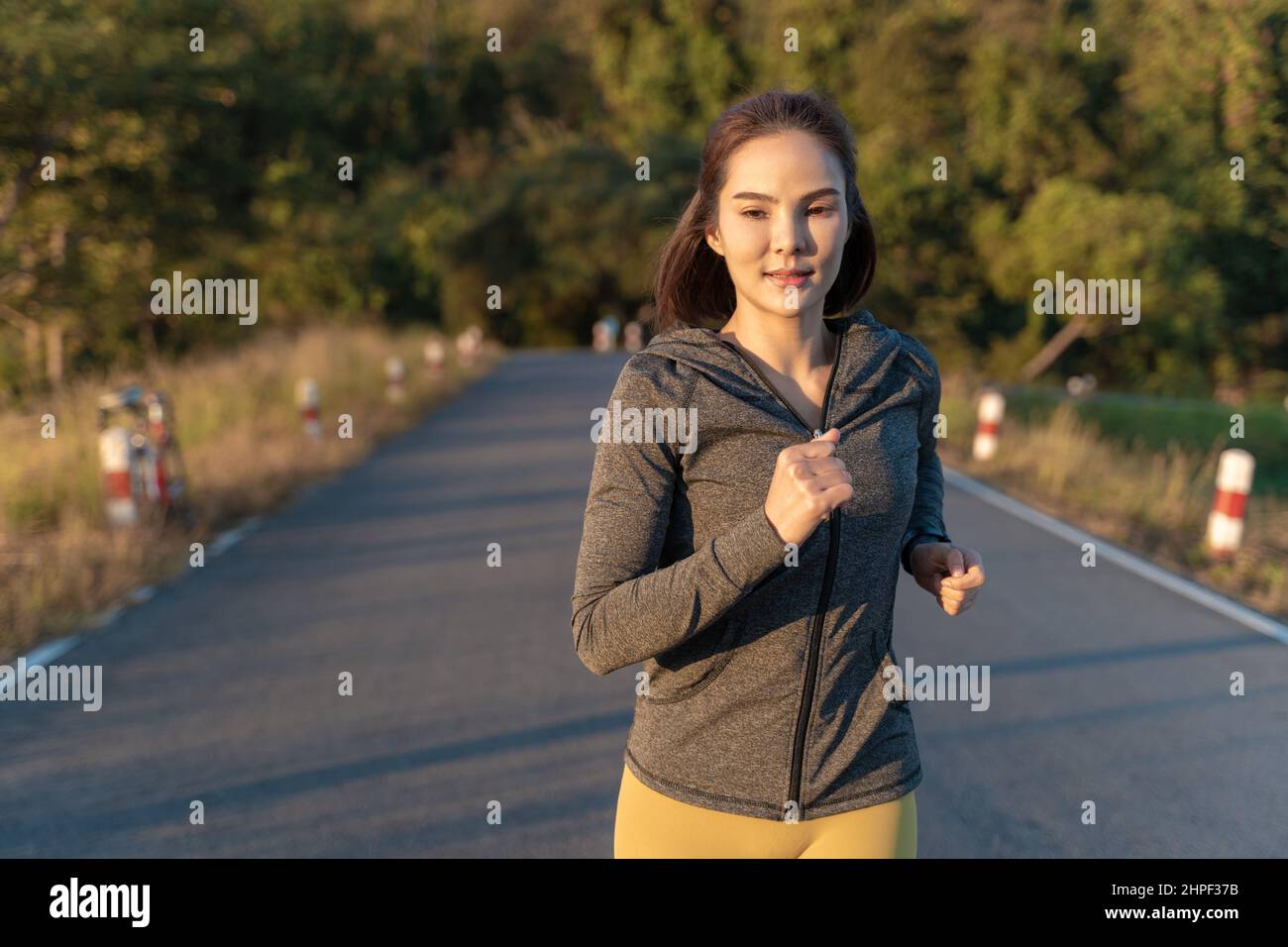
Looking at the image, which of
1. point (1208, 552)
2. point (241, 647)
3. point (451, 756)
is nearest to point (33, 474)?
point (241, 647)

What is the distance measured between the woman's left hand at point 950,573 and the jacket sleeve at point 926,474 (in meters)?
0.03

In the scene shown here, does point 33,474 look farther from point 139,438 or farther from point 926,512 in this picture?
point 926,512

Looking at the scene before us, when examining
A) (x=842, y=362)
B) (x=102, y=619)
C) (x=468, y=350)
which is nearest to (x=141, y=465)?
(x=102, y=619)

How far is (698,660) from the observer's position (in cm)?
206

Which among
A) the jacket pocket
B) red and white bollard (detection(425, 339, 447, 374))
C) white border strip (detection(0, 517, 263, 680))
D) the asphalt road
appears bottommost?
the asphalt road

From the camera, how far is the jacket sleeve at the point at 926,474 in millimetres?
2293

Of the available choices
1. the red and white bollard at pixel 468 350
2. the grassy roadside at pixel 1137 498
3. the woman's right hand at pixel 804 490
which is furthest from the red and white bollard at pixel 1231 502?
the red and white bollard at pixel 468 350

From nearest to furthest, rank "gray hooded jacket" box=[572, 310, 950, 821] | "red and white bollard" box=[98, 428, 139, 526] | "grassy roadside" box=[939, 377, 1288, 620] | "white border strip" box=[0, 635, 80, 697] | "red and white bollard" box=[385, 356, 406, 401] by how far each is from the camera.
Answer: "gray hooded jacket" box=[572, 310, 950, 821] → "white border strip" box=[0, 635, 80, 697] → "grassy roadside" box=[939, 377, 1288, 620] → "red and white bollard" box=[98, 428, 139, 526] → "red and white bollard" box=[385, 356, 406, 401]

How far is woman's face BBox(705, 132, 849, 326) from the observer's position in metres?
2.06

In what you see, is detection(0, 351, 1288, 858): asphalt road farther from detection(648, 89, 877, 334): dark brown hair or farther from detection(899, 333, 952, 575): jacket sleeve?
detection(648, 89, 877, 334): dark brown hair

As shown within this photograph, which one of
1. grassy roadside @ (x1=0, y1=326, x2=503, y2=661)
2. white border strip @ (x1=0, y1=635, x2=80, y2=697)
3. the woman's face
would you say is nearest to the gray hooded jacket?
the woman's face

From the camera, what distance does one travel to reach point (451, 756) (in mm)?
5121

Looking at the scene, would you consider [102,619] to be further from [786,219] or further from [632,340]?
[632,340]

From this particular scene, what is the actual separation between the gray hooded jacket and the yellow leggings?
0.02 metres
